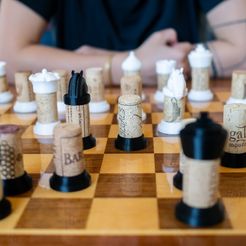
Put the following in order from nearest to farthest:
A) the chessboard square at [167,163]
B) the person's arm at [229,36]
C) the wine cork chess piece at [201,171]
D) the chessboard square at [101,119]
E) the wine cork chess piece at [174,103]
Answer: the wine cork chess piece at [201,171]
the chessboard square at [167,163]
the wine cork chess piece at [174,103]
the chessboard square at [101,119]
the person's arm at [229,36]

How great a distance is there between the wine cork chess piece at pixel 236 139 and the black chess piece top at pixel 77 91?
1.17 feet

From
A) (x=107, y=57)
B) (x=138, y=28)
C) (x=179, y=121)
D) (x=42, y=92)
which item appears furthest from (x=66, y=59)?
(x=179, y=121)

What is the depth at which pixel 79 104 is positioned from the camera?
106 cm

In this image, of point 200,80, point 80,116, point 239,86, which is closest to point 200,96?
point 200,80

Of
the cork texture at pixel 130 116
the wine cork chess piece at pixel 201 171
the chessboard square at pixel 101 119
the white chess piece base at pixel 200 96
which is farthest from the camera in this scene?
the white chess piece base at pixel 200 96

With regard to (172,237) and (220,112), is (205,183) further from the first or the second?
(220,112)

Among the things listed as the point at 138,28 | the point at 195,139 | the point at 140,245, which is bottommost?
the point at 140,245

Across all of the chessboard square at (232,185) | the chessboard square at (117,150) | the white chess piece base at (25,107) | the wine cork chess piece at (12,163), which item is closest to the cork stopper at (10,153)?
the wine cork chess piece at (12,163)

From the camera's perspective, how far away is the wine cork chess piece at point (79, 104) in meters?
1.04

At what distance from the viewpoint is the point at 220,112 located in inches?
53.4

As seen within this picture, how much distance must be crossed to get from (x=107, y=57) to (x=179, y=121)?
70cm

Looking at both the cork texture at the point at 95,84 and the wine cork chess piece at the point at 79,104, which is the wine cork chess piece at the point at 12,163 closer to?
the wine cork chess piece at the point at 79,104

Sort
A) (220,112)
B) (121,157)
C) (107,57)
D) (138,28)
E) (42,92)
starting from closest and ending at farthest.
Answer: (121,157) < (42,92) < (220,112) < (107,57) < (138,28)

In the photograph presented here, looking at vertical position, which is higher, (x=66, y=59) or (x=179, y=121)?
(x=66, y=59)
